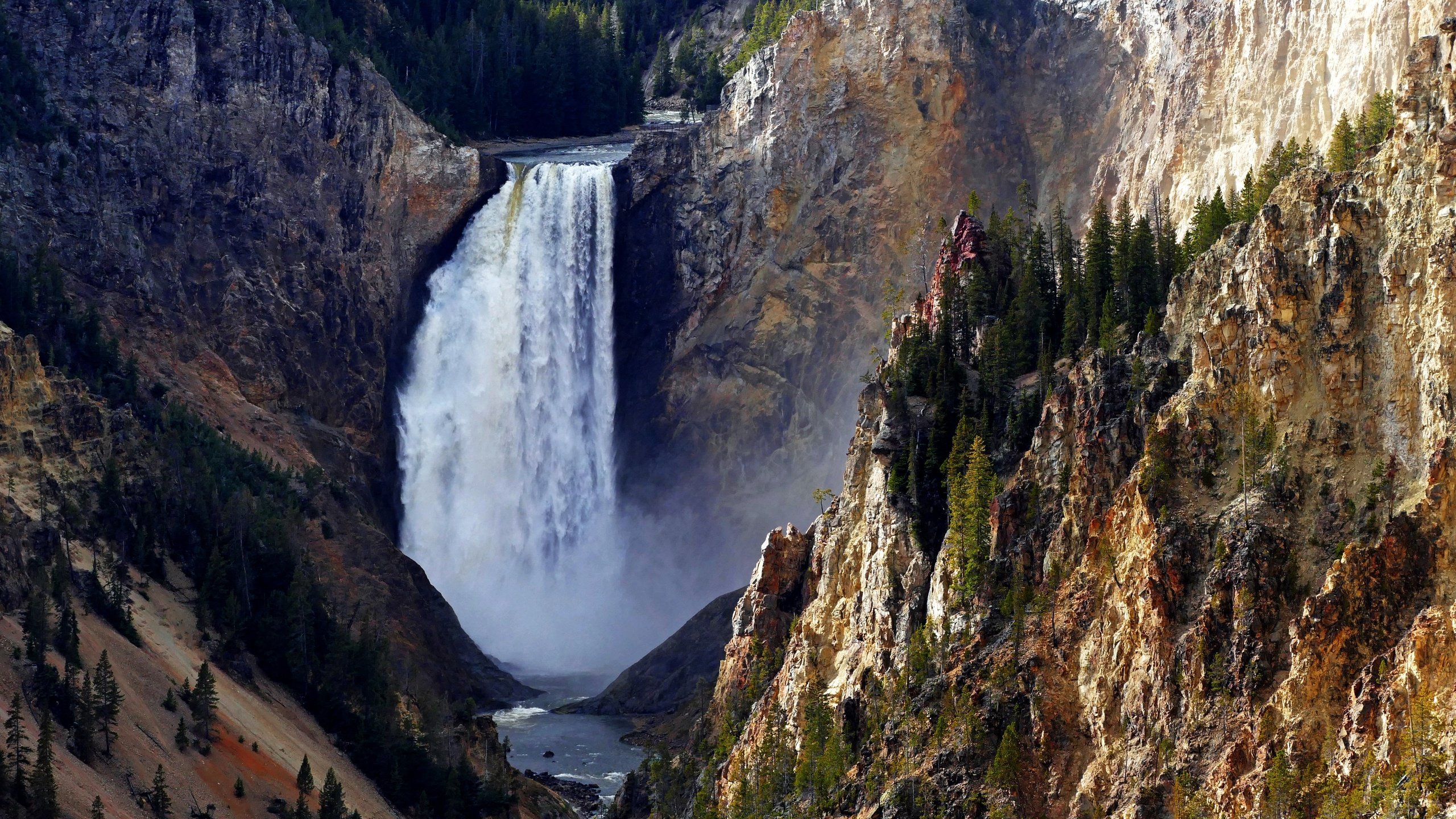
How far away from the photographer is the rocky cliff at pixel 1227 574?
58156mm

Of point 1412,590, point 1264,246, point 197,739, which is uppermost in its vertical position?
point 1264,246

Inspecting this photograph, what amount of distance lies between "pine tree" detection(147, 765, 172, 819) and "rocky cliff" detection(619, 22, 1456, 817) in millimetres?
26708

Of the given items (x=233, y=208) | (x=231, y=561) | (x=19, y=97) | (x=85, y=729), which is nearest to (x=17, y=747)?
(x=85, y=729)

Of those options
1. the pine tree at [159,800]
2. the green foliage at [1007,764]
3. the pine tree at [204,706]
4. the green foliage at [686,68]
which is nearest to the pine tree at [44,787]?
the pine tree at [159,800]

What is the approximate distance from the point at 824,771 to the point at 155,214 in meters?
70.6

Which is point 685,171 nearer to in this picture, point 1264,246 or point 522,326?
point 522,326

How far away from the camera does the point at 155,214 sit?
418 ft

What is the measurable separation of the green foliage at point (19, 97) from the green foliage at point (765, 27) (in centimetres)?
5924

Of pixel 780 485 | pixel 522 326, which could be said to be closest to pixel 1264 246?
pixel 780 485

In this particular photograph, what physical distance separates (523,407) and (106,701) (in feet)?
199

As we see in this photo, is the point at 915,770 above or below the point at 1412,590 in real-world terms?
below

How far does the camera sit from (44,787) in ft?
246

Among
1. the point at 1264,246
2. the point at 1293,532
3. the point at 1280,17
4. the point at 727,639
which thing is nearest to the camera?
the point at 1293,532

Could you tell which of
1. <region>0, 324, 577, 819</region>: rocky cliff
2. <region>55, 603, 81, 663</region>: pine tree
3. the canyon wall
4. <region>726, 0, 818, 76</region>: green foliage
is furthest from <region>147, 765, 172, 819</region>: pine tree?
<region>726, 0, 818, 76</region>: green foliage
